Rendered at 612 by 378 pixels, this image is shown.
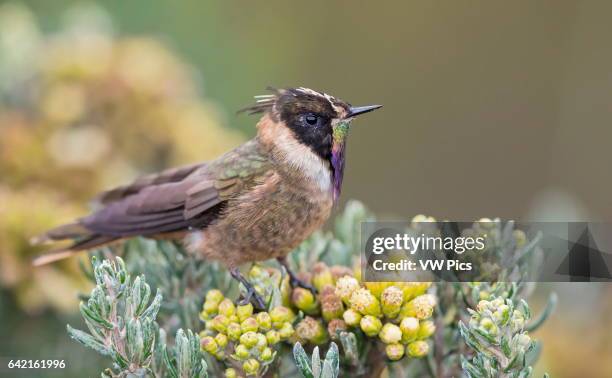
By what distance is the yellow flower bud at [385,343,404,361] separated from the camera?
1.51m

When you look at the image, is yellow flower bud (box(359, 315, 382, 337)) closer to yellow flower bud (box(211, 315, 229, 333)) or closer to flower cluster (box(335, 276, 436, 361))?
flower cluster (box(335, 276, 436, 361))

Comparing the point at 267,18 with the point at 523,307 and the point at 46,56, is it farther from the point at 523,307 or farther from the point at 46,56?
the point at 523,307

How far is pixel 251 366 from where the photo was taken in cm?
146

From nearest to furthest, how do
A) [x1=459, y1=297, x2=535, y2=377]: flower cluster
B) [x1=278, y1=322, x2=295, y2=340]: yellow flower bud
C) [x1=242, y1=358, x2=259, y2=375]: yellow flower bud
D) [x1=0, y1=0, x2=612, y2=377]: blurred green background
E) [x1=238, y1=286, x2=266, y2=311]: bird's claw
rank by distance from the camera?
1. [x1=459, y1=297, x2=535, y2=377]: flower cluster
2. [x1=242, y1=358, x2=259, y2=375]: yellow flower bud
3. [x1=278, y1=322, x2=295, y2=340]: yellow flower bud
4. [x1=238, y1=286, x2=266, y2=311]: bird's claw
5. [x1=0, y1=0, x2=612, y2=377]: blurred green background

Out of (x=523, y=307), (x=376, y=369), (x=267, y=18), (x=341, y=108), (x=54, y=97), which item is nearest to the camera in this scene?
(x=523, y=307)

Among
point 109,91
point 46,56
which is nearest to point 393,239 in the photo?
point 109,91

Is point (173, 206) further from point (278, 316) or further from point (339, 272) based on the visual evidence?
point (278, 316)

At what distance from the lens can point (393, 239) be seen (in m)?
1.73

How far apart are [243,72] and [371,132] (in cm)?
100

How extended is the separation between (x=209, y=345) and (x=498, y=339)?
522mm

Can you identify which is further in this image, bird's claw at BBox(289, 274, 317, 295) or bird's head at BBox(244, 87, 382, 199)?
bird's head at BBox(244, 87, 382, 199)

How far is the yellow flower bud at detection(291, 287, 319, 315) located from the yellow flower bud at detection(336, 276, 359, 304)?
0.09 metres

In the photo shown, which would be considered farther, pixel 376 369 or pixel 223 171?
pixel 223 171

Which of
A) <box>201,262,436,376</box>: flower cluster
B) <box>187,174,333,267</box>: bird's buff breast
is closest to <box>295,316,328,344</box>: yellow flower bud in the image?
<box>201,262,436,376</box>: flower cluster
